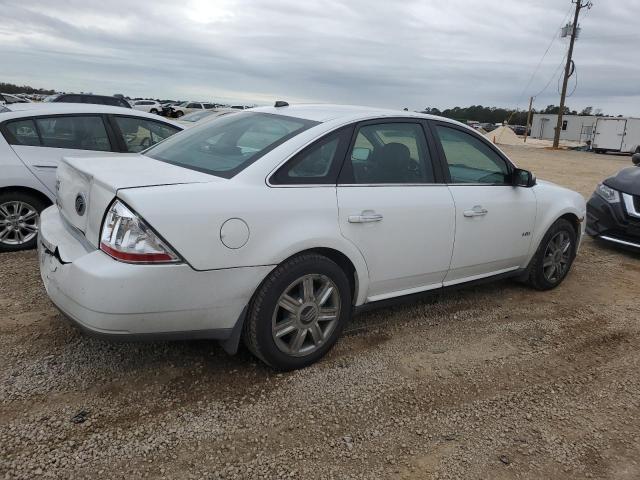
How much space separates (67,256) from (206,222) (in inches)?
31.3

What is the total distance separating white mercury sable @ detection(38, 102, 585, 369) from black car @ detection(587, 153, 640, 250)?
113 inches

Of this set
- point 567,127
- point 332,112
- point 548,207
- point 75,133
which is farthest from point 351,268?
point 567,127

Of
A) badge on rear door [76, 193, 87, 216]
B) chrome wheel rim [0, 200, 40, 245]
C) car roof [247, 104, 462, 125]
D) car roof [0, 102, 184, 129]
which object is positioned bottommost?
chrome wheel rim [0, 200, 40, 245]

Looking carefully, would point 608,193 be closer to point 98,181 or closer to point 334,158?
point 334,158

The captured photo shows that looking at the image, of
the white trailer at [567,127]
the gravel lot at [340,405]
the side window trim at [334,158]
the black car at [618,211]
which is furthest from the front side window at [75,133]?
the white trailer at [567,127]

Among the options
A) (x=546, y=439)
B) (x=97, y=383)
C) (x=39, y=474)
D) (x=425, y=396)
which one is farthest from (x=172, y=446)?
(x=546, y=439)

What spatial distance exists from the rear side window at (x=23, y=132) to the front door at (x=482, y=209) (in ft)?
13.4

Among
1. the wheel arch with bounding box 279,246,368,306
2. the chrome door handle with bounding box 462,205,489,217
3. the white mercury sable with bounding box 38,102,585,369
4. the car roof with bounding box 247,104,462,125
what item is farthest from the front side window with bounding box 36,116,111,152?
the chrome door handle with bounding box 462,205,489,217

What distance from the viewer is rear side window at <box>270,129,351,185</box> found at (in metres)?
3.14

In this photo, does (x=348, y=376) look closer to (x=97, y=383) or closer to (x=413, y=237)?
Answer: (x=413, y=237)

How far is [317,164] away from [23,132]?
3.80 m

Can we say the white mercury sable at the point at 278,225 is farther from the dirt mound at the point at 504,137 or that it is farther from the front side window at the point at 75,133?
the dirt mound at the point at 504,137

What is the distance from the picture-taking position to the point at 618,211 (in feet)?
21.9

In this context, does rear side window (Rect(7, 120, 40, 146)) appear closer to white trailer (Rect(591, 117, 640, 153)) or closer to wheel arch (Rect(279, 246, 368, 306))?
wheel arch (Rect(279, 246, 368, 306))
